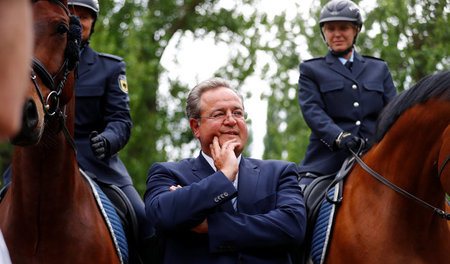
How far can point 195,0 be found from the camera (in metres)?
22.0

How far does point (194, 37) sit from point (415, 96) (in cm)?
1774

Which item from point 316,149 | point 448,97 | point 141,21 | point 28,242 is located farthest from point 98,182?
point 141,21

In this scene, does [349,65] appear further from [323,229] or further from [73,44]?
[73,44]

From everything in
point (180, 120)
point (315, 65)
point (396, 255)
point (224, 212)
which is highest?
point (315, 65)

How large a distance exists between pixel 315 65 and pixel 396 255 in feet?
7.15

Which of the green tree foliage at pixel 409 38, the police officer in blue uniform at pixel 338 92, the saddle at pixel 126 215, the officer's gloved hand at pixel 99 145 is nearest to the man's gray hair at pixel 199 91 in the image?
the officer's gloved hand at pixel 99 145

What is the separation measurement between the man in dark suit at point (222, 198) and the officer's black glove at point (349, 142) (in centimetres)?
117

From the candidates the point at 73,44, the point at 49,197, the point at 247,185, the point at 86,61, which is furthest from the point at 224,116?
the point at 86,61

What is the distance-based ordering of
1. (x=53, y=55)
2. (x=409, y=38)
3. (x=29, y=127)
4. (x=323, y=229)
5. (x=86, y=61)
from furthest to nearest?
1. (x=409, y=38)
2. (x=86, y=61)
3. (x=323, y=229)
4. (x=53, y=55)
5. (x=29, y=127)

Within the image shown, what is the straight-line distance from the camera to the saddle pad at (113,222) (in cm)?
419

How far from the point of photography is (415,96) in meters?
4.40

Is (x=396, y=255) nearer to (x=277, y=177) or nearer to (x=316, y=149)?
(x=277, y=177)

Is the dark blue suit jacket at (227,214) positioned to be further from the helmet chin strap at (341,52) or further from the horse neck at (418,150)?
the helmet chin strap at (341,52)

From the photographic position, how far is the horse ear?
3684mm
